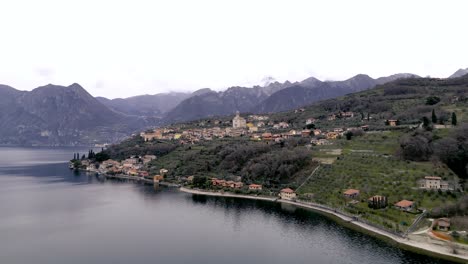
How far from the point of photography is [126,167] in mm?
104062

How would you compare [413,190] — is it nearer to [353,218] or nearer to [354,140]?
[353,218]

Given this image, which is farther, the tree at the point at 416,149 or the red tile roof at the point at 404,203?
the tree at the point at 416,149

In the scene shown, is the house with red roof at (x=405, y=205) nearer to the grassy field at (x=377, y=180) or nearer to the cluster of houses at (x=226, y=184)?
the grassy field at (x=377, y=180)

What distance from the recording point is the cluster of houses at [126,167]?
318 ft

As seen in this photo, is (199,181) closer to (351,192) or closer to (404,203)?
(351,192)

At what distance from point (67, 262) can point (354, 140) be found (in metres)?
59.8

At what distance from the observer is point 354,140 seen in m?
78.0

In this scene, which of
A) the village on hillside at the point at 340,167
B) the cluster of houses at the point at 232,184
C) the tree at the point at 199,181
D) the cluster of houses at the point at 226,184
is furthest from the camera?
the tree at the point at 199,181

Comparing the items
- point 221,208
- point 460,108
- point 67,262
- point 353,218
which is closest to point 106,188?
point 221,208

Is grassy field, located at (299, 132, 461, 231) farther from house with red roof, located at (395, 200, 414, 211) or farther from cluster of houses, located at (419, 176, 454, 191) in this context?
cluster of houses, located at (419, 176, 454, 191)

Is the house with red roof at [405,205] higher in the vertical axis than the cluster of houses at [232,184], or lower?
higher

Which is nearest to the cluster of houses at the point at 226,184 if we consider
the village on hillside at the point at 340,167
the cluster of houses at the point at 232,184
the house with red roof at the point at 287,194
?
the cluster of houses at the point at 232,184

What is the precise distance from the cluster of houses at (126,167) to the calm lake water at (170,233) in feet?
84.8

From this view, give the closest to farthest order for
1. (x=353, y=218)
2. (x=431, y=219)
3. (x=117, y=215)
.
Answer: (x=431, y=219)
(x=353, y=218)
(x=117, y=215)
